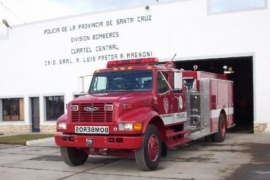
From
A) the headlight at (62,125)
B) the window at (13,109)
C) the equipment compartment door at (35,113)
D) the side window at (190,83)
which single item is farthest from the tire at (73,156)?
the window at (13,109)

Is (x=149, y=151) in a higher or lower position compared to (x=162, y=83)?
lower

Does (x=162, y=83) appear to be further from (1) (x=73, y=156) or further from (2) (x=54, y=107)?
(2) (x=54, y=107)

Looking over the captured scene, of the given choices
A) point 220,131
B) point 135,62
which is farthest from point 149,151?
point 220,131

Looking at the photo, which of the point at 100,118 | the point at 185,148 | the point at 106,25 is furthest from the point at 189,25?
the point at 100,118

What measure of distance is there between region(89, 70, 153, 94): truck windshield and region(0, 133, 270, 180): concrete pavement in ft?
6.40

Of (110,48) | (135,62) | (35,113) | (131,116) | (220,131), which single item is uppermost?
(110,48)

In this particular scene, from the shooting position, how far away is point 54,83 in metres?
22.2

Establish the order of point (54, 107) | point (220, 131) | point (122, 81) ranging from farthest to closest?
1. point (54, 107)
2. point (220, 131)
3. point (122, 81)

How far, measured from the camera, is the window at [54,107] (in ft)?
73.0

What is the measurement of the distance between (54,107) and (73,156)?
1304 centimetres

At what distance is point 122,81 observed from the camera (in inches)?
393

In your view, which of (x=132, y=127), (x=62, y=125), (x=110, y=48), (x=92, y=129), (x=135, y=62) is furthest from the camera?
(x=110, y=48)

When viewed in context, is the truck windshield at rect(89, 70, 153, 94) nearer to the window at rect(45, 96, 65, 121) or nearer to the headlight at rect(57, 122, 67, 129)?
the headlight at rect(57, 122, 67, 129)

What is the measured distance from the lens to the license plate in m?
8.72
